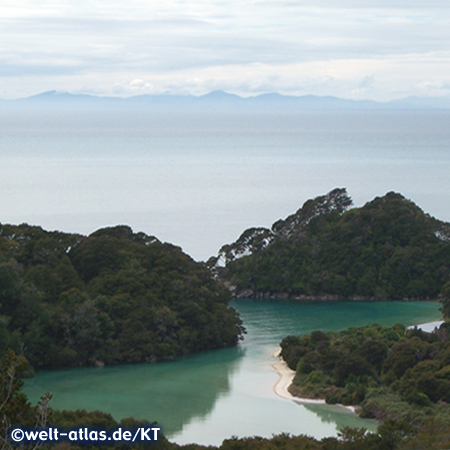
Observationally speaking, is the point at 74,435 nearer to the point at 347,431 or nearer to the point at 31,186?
the point at 347,431

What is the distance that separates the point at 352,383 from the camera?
19875 millimetres

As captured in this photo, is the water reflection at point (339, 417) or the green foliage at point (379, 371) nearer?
the water reflection at point (339, 417)

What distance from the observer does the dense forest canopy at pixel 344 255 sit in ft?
114

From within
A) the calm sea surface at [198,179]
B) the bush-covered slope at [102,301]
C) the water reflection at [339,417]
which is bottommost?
the water reflection at [339,417]

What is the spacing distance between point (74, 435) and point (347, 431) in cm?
461

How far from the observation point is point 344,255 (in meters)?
36.5

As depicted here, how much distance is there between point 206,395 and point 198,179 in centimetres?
5353

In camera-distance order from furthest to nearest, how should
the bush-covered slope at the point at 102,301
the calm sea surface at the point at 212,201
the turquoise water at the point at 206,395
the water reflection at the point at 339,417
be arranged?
the bush-covered slope at the point at 102,301 → the calm sea surface at the point at 212,201 → the turquoise water at the point at 206,395 → the water reflection at the point at 339,417

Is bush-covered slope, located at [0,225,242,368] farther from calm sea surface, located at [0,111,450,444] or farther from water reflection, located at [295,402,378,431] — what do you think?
water reflection, located at [295,402,378,431]

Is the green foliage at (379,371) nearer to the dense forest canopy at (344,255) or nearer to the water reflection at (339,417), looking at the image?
the water reflection at (339,417)

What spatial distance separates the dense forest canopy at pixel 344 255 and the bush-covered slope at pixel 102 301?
796 cm

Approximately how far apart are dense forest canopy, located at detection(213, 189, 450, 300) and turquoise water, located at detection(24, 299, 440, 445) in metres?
6.92

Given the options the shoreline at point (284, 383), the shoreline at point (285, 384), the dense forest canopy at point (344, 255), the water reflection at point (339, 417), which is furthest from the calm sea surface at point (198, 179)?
the water reflection at point (339, 417)

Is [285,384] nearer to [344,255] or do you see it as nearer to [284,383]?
[284,383]
